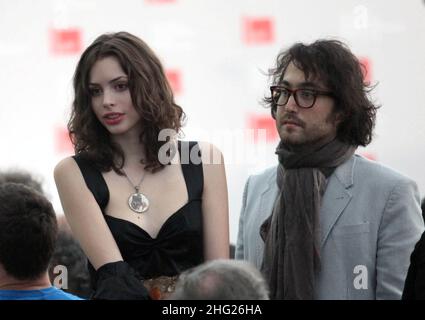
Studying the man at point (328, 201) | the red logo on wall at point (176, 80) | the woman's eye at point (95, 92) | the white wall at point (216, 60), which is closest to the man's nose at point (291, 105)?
the man at point (328, 201)

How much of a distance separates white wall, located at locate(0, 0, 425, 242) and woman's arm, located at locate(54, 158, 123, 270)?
764 millimetres

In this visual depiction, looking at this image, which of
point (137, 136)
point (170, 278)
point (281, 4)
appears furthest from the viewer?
point (281, 4)

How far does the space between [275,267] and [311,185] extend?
278mm

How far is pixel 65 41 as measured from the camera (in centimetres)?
413

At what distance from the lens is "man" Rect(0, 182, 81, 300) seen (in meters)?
3.00

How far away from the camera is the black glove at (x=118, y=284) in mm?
2998

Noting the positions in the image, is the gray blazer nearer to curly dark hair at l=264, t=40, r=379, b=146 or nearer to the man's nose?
curly dark hair at l=264, t=40, r=379, b=146

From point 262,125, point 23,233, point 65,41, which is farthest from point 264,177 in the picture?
point 65,41

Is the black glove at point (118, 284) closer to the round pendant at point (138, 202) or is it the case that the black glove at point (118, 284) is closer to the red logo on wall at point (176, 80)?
the round pendant at point (138, 202)

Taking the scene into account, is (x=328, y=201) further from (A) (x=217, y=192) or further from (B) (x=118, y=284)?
(B) (x=118, y=284)
